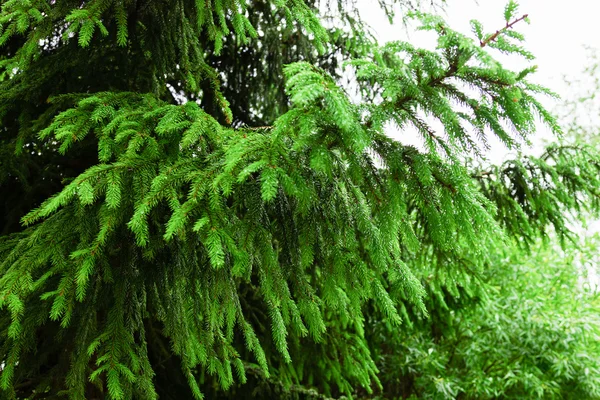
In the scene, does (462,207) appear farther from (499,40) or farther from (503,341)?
(503,341)

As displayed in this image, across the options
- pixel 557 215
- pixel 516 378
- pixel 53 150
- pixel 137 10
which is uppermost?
pixel 137 10

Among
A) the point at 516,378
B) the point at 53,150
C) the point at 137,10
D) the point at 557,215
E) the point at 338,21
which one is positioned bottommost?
the point at 516,378

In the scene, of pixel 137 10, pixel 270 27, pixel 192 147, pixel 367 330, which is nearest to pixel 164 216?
pixel 192 147

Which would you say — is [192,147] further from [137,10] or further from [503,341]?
[503,341]

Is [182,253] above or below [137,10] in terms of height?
below

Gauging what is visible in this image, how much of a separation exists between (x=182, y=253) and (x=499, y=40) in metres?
1.09

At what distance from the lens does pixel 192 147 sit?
64.9 inches

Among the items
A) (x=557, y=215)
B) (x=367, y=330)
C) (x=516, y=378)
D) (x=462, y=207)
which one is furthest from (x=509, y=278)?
(x=462, y=207)

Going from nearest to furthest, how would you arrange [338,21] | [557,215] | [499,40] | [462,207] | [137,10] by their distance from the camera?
[499,40], [462,207], [137,10], [557,215], [338,21]

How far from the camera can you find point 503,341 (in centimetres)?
484

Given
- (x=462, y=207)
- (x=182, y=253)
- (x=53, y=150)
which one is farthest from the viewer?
(x=53, y=150)

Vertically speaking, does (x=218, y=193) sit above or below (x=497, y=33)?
below

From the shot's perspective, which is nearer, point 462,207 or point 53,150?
point 462,207

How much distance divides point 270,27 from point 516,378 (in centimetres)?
345
